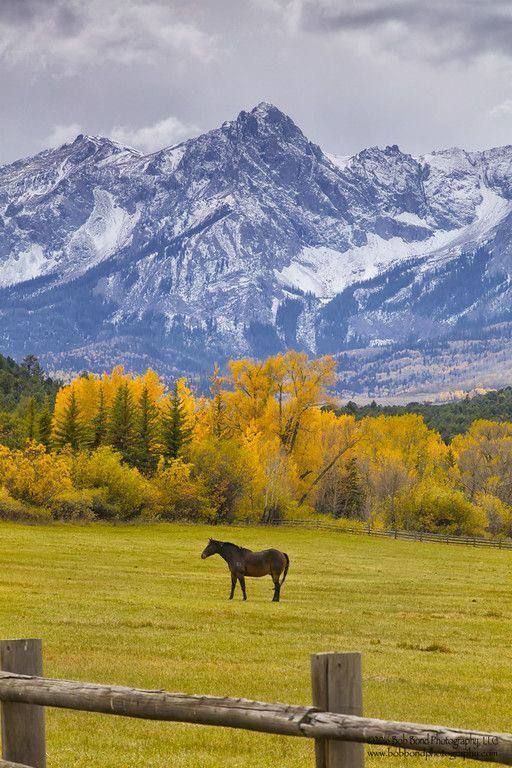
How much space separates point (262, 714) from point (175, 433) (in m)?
99.7

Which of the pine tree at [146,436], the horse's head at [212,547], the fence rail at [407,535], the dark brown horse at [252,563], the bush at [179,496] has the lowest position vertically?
the fence rail at [407,535]

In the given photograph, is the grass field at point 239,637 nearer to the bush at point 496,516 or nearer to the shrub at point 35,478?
the shrub at point 35,478

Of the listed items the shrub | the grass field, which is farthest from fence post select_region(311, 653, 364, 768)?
the shrub

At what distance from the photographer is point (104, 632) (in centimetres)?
2828

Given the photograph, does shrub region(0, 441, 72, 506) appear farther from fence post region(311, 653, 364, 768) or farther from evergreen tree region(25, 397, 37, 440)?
fence post region(311, 653, 364, 768)

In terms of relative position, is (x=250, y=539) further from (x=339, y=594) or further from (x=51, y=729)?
(x=51, y=729)

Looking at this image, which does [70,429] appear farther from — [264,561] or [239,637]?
[239,637]

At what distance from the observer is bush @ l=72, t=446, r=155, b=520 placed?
318 ft

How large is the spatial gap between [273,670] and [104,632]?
707cm

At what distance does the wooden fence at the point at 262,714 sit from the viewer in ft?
25.4

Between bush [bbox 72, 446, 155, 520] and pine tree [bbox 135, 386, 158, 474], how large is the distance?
6.39 metres

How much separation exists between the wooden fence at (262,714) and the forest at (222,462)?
81246 millimetres

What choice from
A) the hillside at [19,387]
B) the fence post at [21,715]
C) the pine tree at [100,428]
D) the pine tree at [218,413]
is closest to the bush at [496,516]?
the pine tree at [218,413]

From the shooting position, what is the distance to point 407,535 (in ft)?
330
